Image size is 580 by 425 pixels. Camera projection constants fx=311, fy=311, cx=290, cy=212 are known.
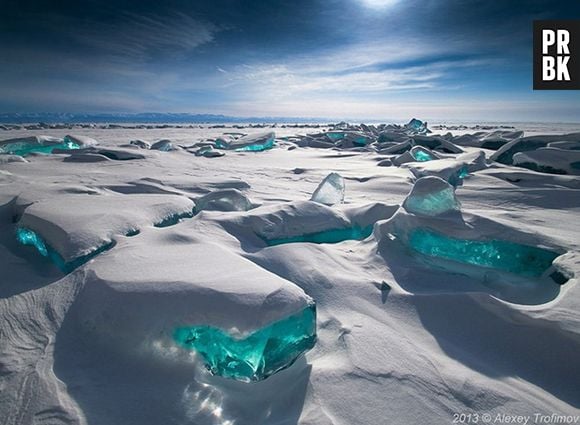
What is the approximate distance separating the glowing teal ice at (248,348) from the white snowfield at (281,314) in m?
0.03

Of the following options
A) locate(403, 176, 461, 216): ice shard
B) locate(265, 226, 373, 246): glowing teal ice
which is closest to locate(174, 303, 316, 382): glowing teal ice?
locate(265, 226, 373, 246): glowing teal ice

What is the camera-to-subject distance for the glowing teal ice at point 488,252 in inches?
60.6

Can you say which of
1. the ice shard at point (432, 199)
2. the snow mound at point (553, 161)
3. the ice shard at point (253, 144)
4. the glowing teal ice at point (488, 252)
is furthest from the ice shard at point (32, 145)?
the snow mound at point (553, 161)

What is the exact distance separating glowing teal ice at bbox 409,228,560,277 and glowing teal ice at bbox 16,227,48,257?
6.14 ft

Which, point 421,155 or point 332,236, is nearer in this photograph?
point 332,236

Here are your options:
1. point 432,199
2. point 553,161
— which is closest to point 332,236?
point 432,199

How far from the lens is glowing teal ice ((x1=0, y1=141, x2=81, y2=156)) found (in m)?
5.55

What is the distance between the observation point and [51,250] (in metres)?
1.40

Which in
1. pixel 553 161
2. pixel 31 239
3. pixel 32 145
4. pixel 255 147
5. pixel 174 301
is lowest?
pixel 174 301

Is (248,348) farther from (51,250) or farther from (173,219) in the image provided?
(173,219)

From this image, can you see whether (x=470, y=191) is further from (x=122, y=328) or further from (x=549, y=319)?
(x=122, y=328)

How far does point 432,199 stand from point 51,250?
200cm

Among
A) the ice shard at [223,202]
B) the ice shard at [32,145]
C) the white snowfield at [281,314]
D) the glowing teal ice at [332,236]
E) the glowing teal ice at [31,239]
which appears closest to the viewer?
the white snowfield at [281,314]

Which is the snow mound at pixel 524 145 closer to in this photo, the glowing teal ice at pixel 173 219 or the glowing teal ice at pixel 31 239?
the glowing teal ice at pixel 173 219
